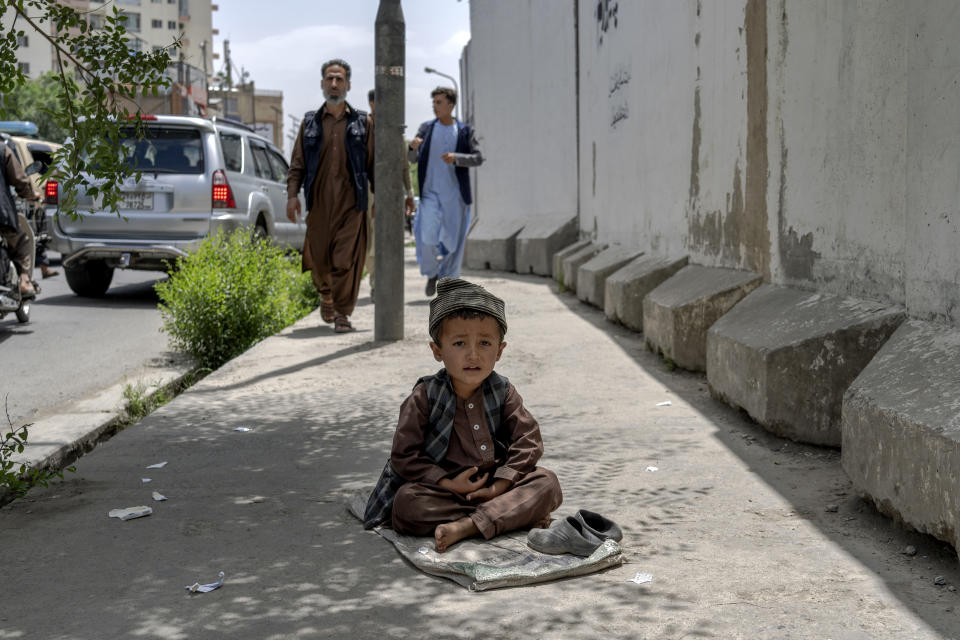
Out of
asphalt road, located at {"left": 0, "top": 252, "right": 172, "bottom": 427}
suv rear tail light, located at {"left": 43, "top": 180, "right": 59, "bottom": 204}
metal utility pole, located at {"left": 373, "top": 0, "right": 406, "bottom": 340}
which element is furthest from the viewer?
suv rear tail light, located at {"left": 43, "top": 180, "right": 59, "bottom": 204}

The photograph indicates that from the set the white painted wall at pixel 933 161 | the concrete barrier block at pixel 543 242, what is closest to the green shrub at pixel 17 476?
the white painted wall at pixel 933 161

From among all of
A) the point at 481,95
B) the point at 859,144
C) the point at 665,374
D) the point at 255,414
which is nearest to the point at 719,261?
the point at 665,374

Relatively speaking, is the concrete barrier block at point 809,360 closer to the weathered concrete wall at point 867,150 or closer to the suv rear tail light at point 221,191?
the weathered concrete wall at point 867,150

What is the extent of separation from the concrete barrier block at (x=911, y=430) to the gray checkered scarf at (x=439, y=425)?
1.08 metres

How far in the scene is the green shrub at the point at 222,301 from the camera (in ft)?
23.0

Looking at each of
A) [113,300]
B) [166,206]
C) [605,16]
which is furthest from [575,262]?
[113,300]

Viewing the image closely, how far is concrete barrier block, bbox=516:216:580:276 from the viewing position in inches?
520

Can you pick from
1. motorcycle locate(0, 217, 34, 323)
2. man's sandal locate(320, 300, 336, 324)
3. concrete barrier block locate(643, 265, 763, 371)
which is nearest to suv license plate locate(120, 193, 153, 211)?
motorcycle locate(0, 217, 34, 323)

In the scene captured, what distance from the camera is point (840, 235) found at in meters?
4.39

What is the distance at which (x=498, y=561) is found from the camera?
2.95 metres

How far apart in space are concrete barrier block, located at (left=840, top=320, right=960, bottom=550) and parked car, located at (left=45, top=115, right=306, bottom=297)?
7.37m

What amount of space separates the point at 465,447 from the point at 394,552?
39cm

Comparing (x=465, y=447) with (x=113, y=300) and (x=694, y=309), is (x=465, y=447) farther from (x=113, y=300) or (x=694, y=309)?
(x=113, y=300)

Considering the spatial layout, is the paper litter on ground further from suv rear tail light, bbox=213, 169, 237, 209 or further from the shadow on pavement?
the shadow on pavement
